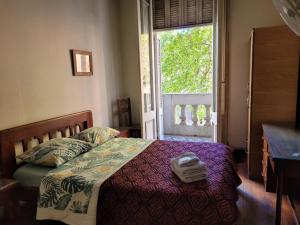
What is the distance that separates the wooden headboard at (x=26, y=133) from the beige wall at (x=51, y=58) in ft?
0.29

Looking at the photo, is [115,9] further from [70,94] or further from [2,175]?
[2,175]

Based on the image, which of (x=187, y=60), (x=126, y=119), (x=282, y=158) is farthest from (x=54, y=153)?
(x=187, y=60)

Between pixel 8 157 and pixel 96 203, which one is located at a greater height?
pixel 8 157

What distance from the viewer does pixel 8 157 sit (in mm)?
1978

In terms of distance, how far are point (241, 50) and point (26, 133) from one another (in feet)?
10.2

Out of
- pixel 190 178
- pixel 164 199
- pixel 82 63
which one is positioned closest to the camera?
pixel 164 199

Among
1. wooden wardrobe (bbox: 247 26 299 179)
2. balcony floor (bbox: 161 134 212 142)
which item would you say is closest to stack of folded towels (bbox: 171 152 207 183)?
wooden wardrobe (bbox: 247 26 299 179)

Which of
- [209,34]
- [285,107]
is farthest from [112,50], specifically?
[209,34]

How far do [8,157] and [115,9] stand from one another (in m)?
2.84

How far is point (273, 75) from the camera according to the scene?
251 centimetres

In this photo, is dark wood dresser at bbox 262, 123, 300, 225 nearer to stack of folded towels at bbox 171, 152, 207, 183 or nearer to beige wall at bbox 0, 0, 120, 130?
stack of folded towels at bbox 171, 152, 207, 183

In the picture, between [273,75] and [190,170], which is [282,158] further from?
[273,75]

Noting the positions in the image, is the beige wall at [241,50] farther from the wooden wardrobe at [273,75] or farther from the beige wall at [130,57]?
the beige wall at [130,57]

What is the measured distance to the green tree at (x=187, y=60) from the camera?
5.84 meters
